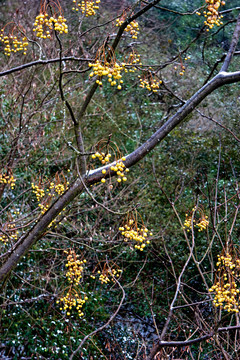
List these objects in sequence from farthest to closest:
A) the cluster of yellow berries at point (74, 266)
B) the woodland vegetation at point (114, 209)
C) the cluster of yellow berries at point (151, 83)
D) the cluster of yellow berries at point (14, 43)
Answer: the woodland vegetation at point (114, 209)
the cluster of yellow berries at point (74, 266)
the cluster of yellow berries at point (151, 83)
the cluster of yellow berries at point (14, 43)

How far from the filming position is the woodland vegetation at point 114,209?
261 cm

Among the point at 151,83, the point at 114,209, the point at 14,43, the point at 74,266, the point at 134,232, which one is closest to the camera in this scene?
the point at 134,232

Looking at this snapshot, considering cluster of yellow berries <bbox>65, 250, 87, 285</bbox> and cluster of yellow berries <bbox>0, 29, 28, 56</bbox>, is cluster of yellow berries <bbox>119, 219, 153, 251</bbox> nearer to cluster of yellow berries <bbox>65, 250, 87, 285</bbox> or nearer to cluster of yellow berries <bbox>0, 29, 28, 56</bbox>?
cluster of yellow berries <bbox>65, 250, 87, 285</bbox>

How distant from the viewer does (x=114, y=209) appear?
16.1 ft

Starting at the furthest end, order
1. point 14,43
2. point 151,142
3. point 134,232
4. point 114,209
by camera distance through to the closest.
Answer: point 114,209 → point 14,43 → point 134,232 → point 151,142

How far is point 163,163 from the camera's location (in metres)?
5.88

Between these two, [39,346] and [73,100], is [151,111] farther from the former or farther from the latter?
Answer: [39,346]

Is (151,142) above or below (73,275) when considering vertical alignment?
above

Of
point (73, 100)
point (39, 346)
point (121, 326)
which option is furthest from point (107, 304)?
point (73, 100)

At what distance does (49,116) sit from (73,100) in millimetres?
1008

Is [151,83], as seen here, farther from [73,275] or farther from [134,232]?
[73,275]

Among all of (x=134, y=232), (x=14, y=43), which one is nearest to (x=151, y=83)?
(x=14, y=43)

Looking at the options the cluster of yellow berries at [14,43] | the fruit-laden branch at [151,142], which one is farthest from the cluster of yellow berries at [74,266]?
the cluster of yellow berries at [14,43]

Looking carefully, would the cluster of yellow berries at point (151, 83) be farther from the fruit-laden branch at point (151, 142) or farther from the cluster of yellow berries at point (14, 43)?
the cluster of yellow berries at point (14, 43)
